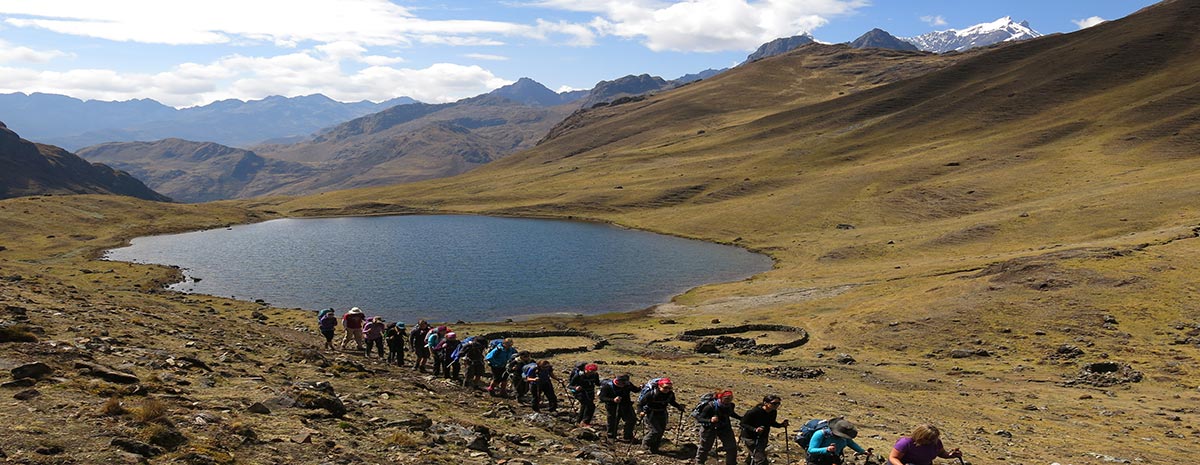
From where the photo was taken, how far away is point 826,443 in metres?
17.0

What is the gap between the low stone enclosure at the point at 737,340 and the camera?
51438 mm

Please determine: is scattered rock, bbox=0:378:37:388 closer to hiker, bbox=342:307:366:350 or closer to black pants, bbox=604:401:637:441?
black pants, bbox=604:401:637:441

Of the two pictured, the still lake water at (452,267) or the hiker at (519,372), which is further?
the still lake water at (452,267)

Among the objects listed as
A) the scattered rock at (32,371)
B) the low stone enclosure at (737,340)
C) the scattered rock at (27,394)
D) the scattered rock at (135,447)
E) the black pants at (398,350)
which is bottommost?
the low stone enclosure at (737,340)

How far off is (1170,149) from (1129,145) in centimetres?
864

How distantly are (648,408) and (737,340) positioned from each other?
3346cm

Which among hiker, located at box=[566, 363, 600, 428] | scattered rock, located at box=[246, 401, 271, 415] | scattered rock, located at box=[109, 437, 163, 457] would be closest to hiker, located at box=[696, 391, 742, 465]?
hiker, located at box=[566, 363, 600, 428]

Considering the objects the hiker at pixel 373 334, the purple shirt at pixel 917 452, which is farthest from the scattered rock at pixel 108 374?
the purple shirt at pixel 917 452

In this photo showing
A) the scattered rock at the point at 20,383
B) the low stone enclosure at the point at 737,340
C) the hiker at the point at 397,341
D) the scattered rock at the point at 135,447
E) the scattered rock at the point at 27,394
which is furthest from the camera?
the low stone enclosure at the point at 737,340

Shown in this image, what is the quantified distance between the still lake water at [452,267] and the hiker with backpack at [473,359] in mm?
42789

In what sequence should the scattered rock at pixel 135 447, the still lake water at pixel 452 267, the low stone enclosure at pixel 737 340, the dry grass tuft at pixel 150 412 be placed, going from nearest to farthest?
the scattered rock at pixel 135 447 < the dry grass tuft at pixel 150 412 < the low stone enclosure at pixel 737 340 < the still lake water at pixel 452 267

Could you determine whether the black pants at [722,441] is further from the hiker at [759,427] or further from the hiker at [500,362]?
the hiker at [500,362]

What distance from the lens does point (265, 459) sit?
15.3 m

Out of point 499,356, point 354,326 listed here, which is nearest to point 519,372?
point 499,356
